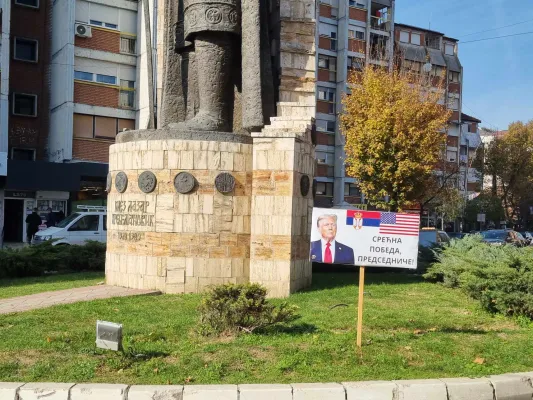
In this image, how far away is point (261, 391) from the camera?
16.1ft

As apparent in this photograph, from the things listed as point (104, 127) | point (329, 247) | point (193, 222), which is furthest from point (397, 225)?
point (104, 127)

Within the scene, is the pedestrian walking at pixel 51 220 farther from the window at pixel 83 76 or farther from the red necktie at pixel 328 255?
the red necktie at pixel 328 255

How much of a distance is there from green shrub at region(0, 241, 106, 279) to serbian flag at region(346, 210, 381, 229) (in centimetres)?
943

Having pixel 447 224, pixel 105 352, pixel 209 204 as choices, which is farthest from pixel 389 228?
pixel 447 224

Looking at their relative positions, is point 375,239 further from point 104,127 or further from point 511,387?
point 104,127

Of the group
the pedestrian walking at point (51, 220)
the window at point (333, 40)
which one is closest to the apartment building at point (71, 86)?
the pedestrian walking at point (51, 220)

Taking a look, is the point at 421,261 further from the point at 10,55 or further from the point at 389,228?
the point at 10,55

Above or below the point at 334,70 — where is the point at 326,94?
below

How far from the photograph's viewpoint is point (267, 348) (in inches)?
244

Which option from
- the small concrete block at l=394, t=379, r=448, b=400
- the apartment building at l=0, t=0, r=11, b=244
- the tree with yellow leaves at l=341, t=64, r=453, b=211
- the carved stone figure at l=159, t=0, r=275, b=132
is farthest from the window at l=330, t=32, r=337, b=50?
the small concrete block at l=394, t=379, r=448, b=400

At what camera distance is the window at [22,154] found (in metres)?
31.7

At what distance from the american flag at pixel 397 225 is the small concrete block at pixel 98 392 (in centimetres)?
322

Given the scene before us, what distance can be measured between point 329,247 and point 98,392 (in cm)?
299

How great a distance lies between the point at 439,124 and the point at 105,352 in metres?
24.8
